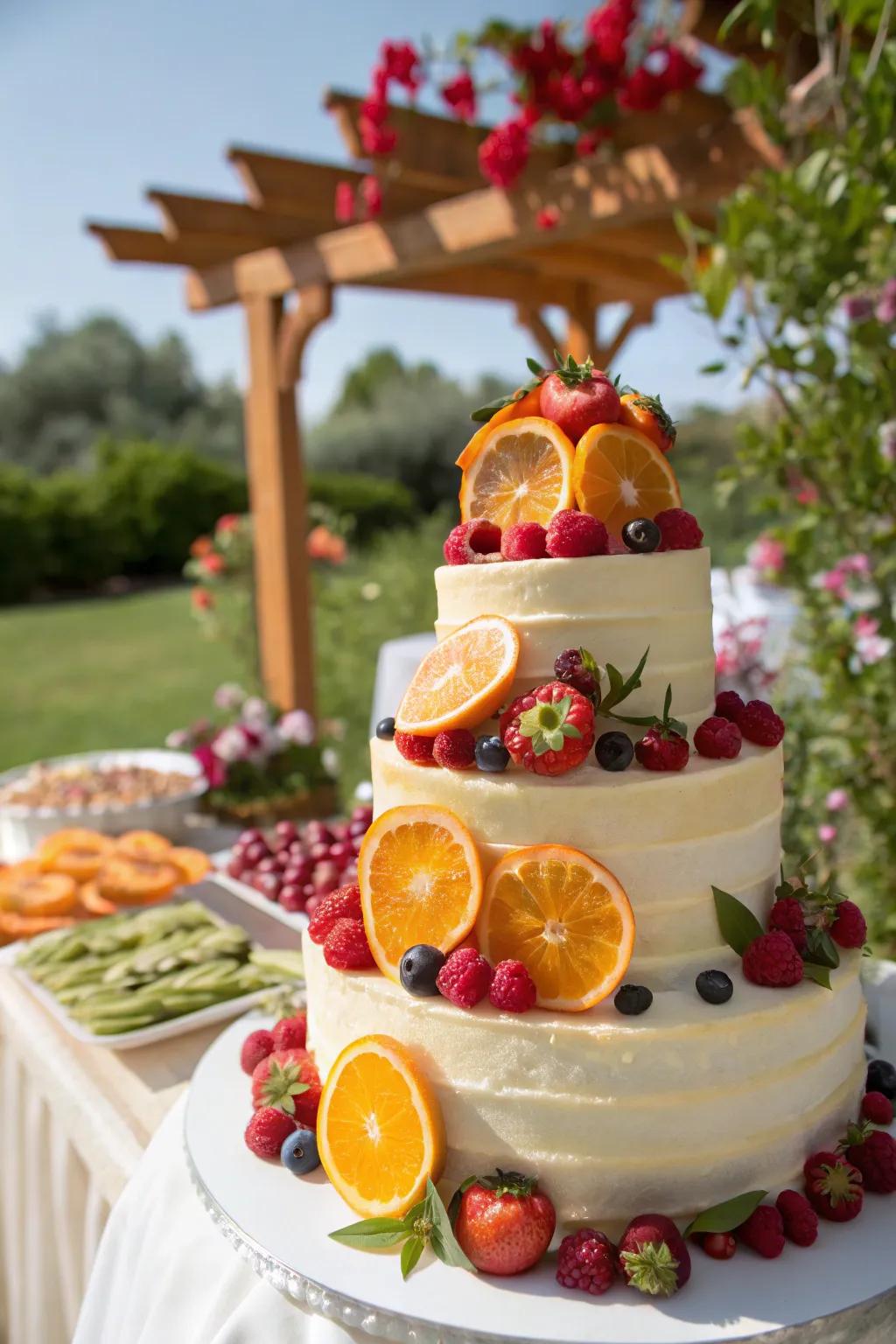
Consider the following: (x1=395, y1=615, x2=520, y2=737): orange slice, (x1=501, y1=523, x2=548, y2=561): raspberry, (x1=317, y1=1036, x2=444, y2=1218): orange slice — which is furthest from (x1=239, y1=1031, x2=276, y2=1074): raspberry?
(x1=501, y1=523, x2=548, y2=561): raspberry

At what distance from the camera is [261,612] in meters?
6.15

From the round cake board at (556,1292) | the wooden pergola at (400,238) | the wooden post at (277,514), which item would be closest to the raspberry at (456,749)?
the round cake board at (556,1292)

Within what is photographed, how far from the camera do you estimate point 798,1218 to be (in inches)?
59.2

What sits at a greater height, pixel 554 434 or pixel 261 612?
pixel 554 434

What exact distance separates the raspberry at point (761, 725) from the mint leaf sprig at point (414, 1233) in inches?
36.0

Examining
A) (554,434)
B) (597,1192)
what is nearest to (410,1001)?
(597,1192)

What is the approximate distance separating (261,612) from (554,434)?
461 centimetres

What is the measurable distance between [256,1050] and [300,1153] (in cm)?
36

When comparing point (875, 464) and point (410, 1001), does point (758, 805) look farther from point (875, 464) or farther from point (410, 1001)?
point (875, 464)

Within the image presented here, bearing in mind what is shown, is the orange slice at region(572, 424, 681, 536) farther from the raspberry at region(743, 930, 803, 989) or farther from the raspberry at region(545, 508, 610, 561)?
the raspberry at region(743, 930, 803, 989)

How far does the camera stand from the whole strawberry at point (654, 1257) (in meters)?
1.40

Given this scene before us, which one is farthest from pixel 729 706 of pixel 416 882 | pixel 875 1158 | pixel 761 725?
pixel 875 1158

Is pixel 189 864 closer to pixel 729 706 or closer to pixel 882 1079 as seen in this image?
pixel 729 706

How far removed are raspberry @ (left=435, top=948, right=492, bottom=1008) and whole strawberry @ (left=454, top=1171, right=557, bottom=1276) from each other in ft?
0.88
